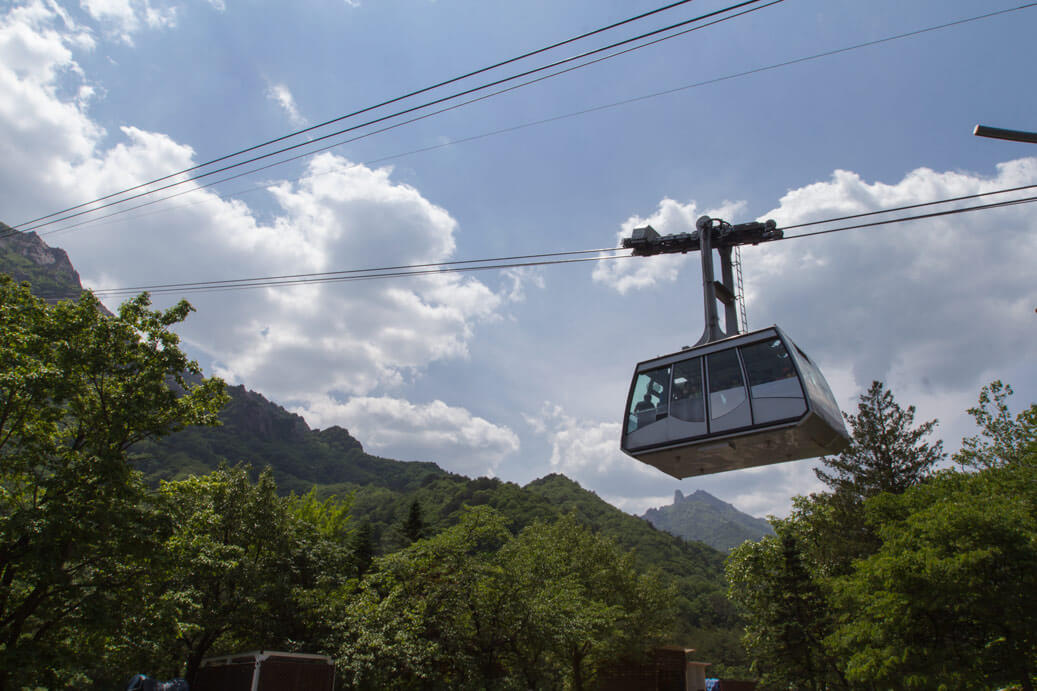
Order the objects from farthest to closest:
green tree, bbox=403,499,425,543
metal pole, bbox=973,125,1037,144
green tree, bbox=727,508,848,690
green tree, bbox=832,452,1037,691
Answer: green tree, bbox=403,499,425,543, green tree, bbox=727,508,848,690, green tree, bbox=832,452,1037,691, metal pole, bbox=973,125,1037,144

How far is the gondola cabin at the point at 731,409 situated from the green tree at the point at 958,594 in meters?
6.46

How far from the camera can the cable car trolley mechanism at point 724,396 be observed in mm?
11109

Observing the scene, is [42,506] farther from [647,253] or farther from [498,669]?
[498,669]

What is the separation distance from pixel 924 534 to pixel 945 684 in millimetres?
3712

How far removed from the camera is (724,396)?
11.7m

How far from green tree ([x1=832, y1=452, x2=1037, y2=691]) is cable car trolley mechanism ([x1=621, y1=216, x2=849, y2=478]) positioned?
6.41 m

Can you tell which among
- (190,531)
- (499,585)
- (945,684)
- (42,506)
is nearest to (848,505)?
(945,684)

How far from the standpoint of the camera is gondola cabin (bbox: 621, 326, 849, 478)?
11055 millimetres

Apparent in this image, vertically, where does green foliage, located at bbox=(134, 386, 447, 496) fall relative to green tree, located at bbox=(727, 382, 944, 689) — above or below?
above

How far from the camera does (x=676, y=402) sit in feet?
40.5

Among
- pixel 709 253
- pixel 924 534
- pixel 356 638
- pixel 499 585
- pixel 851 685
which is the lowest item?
pixel 851 685

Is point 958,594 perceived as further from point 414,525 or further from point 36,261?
point 36,261

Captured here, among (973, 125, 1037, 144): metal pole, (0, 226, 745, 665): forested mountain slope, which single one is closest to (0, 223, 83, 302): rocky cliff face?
(0, 226, 745, 665): forested mountain slope

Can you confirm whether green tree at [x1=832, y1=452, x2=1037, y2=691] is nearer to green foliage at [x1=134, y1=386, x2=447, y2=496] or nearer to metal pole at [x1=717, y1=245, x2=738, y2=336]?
metal pole at [x1=717, y1=245, x2=738, y2=336]
